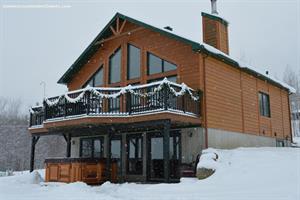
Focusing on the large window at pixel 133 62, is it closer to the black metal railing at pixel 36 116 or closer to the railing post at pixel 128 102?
the railing post at pixel 128 102

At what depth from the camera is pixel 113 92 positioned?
15648 millimetres

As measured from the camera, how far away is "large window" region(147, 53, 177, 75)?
54.2 feet

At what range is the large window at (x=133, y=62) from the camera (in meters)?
17.8

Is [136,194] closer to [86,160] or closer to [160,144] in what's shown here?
[86,160]

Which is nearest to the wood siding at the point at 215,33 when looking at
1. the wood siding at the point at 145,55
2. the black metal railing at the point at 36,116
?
the wood siding at the point at 145,55

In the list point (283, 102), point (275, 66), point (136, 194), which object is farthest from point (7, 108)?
point (136, 194)

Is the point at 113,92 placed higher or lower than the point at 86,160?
higher

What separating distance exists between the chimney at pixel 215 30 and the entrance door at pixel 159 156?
5817 mm

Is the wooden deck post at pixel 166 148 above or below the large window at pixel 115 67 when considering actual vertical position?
below

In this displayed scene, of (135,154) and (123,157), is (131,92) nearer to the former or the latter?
(135,154)

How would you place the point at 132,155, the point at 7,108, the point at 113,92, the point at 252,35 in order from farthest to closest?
1. the point at 252,35
2. the point at 7,108
3. the point at 132,155
4. the point at 113,92

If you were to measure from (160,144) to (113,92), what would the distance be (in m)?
3.20

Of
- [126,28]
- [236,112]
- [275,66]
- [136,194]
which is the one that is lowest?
[136,194]

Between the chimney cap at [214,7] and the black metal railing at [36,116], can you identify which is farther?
the chimney cap at [214,7]
